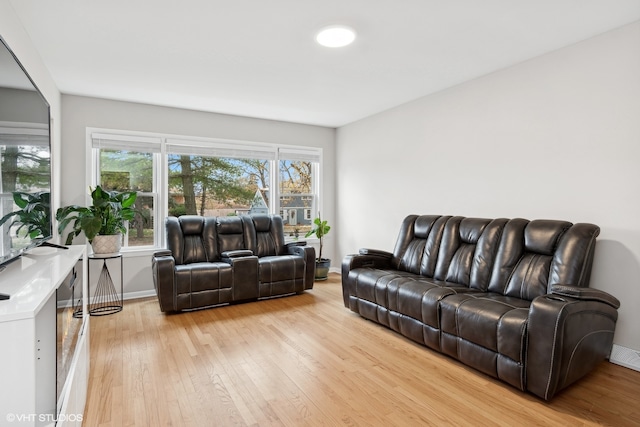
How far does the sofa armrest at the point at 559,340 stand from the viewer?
80.7 inches

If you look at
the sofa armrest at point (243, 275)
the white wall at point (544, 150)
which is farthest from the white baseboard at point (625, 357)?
the sofa armrest at point (243, 275)

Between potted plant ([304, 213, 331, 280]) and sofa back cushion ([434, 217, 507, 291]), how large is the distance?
2.26 metres

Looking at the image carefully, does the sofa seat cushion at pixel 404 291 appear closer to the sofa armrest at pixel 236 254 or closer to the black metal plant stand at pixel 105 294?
→ the sofa armrest at pixel 236 254

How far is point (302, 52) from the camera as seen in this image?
3039 mm

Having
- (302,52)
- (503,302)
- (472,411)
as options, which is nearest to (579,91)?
(503,302)

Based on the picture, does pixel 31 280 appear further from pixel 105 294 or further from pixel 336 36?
pixel 105 294

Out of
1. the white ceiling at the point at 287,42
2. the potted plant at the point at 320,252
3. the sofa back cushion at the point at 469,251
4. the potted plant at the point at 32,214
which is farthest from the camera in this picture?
the potted plant at the point at 320,252

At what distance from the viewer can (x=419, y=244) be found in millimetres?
3812

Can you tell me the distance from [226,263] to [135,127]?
7.00 feet

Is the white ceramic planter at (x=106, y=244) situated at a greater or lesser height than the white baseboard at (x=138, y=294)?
greater

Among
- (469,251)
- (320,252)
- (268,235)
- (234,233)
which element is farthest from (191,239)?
(469,251)

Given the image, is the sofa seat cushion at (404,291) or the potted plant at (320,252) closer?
the sofa seat cushion at (404,291)

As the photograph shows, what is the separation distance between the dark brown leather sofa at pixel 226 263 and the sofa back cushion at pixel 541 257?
2.43 meters

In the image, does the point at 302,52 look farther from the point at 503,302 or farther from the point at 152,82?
the point at 503,302
